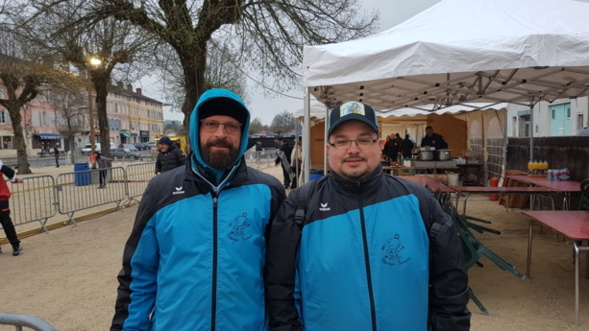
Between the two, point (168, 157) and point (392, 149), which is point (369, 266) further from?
point (392, 149)

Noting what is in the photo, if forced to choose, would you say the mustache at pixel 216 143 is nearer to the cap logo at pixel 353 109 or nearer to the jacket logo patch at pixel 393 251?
the cap logo at pixel 353 109

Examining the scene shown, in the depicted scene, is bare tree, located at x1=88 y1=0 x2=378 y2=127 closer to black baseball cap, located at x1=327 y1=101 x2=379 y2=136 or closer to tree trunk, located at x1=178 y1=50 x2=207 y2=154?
tree trunk, located at x1=178 y1=50 x2=207 y2=154

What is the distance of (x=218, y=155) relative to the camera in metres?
1.87

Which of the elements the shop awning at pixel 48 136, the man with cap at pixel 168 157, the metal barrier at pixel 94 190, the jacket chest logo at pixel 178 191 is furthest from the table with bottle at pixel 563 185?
the shop awning at pixel 48 136

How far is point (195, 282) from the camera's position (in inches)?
67.3

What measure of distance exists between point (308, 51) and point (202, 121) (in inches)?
136

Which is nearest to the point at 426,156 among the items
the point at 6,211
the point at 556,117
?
the point at 6,211

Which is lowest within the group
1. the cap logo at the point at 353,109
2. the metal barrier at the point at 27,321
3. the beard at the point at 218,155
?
the metal barrier at the point at 27,321

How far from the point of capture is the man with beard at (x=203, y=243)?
67.4 inches

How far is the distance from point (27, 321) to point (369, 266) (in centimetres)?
143

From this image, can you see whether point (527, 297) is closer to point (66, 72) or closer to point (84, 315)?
point (84, 315)

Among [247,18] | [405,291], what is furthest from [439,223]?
[247,18]

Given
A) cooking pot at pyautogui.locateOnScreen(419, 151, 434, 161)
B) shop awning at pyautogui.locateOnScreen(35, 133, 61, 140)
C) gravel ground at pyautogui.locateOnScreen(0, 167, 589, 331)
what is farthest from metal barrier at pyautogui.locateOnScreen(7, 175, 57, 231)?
shop awning at pyautogui.locateOnScreen(35, 133, 61, 140)

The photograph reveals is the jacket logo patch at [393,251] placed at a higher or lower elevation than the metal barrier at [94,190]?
higher
